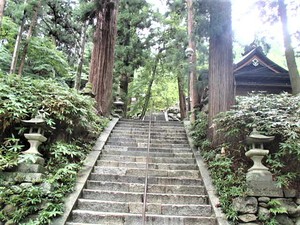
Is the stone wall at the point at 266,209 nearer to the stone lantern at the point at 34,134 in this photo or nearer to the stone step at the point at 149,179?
the stone step at the point at 149,179

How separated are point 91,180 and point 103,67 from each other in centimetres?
447

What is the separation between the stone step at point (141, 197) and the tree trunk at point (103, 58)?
395cm

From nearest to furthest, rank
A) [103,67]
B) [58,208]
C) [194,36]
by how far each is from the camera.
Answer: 1. [58,208]
2. [194,36]
3. [103,67]

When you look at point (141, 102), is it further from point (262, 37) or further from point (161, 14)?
point (262, 37)

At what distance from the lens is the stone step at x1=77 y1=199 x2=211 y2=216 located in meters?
3.75

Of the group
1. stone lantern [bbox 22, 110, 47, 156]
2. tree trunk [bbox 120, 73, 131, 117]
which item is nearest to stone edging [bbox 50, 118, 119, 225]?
stone lantern [bbox 22, 110, 47, 156]

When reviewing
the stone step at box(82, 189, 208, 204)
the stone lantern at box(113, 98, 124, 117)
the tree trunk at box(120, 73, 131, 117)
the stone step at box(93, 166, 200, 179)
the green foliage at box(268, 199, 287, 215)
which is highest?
the tree trunk at box(120, 73, 131, 117)

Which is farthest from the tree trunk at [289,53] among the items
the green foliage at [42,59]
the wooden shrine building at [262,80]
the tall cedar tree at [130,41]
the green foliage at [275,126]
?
the green foliage at [42,59]

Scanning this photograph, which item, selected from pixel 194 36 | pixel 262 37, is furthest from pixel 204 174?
pixel 262 37

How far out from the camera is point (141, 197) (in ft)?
13.1

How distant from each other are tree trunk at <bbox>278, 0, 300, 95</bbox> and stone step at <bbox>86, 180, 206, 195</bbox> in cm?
490

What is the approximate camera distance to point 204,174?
4551 millimetres

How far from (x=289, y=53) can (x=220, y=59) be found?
3511mm

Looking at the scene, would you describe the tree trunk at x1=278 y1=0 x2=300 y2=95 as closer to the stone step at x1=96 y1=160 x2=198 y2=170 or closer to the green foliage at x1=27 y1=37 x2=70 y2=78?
the stone step at x1=96 y1=160 x2=198 y2=170
